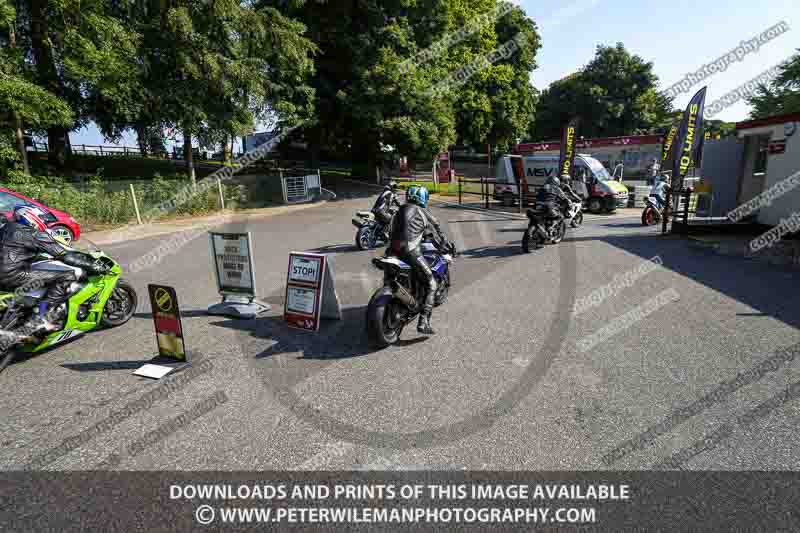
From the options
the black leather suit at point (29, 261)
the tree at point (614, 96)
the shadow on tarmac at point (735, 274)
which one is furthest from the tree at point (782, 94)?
the black leather suit at point (29, 261)

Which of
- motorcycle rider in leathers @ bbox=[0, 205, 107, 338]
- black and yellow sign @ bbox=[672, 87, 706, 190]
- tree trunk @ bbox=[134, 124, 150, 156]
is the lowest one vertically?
motorcycle rider in leathers @ bbox=[0, 205, 107, 338]

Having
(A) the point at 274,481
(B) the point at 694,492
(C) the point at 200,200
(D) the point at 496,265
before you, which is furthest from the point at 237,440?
(C) the point at 200,200

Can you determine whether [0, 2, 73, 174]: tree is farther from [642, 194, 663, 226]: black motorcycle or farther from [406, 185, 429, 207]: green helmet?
[642, 194, 663, 226]: black motorcycle

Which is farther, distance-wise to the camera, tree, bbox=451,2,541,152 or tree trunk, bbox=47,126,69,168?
tree, bbox=451,2,541,152

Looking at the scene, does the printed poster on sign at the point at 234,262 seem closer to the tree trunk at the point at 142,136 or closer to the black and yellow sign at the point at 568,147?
the black and yellow sign at the point at 568,147

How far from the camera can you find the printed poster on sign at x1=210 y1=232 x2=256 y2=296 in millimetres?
6227

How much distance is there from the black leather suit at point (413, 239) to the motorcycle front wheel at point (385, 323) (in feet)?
1.44

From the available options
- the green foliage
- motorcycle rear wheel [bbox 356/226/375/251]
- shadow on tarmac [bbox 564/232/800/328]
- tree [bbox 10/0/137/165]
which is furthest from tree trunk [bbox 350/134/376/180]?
shadow on tarmac [bbox 564/232/800/328]

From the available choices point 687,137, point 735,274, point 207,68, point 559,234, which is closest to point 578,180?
point 687,137

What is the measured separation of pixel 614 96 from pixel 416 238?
48431 millimetres

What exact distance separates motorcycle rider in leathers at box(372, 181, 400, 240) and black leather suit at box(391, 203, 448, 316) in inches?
200

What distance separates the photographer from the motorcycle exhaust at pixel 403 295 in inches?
199

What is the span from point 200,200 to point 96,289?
14.6 m

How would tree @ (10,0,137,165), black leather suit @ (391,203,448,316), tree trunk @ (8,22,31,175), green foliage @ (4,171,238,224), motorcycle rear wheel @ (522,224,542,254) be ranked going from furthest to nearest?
1. tree @ (10,0,137,165)
2. tree trunk @ (8,22,31,175)
3. green foliage @ (4,171,238,224)
4. motorcycle rear wheel @ (522,224,542,254)
5. black leather suit @ (391,203,448,316)
